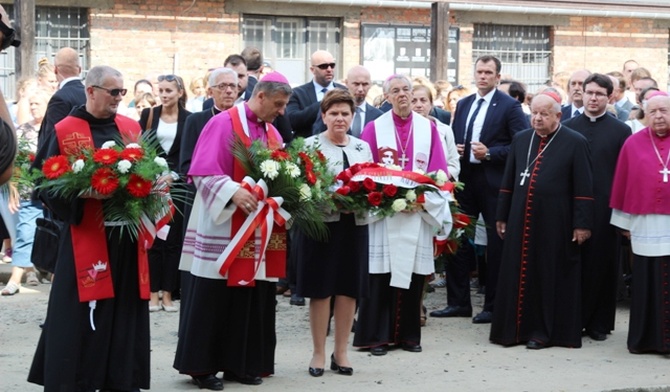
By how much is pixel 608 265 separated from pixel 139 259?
15.7 ft

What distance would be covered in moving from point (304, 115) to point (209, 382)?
141 inches

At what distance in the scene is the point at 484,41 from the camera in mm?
24172

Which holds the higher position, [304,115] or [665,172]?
[304,115]

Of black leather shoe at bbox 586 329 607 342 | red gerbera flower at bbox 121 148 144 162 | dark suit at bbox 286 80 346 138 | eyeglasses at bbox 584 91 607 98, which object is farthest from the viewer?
dark suit at bbox 286 80 346 138

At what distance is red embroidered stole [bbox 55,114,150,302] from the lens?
23.1ft

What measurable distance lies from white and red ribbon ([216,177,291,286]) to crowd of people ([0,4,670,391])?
60mm

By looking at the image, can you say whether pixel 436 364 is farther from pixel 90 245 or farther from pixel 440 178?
pixel 90 245

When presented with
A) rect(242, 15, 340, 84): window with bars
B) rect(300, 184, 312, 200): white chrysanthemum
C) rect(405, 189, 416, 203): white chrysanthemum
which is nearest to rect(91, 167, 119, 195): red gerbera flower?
rect(300, 184, 312, 200): white chrysanthemum

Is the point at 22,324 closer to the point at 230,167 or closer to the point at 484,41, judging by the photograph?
the point at 230,167

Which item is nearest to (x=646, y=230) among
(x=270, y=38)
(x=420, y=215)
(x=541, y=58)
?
(x=420, y=215)

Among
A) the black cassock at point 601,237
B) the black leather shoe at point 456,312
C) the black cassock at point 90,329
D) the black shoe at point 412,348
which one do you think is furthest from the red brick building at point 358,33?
the black cassock at point 90,329

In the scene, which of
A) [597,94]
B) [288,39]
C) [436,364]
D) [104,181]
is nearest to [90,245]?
[104,181]

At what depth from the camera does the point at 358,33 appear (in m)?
23.0

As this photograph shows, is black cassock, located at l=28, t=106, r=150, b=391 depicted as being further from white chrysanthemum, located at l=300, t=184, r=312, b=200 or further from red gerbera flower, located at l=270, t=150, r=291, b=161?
white chrysanthemum, located at l=300, t=184, r=312, b=200
